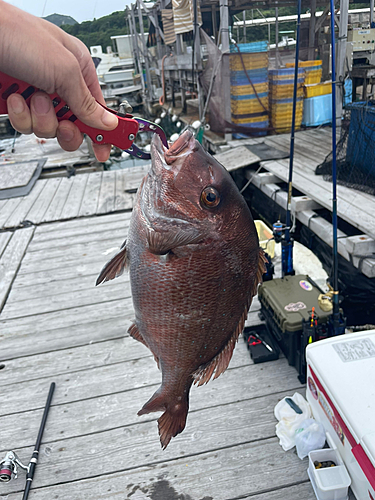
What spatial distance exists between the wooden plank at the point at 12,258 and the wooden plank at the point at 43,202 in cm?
42

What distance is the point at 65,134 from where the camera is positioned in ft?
3.74

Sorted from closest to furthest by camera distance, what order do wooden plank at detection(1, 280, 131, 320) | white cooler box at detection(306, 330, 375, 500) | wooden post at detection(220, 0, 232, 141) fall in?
white cooler box at detection(306, 330, 375, 500)
wooden plank at detection(1, 280, 131, 320)
wooden post at detection(220, 0, 232, 141)

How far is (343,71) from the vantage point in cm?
642

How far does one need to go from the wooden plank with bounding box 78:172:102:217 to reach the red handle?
190 inches

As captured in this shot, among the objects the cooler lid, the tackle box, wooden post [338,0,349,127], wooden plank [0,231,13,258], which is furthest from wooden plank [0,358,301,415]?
wooden post [338,0,349,127]

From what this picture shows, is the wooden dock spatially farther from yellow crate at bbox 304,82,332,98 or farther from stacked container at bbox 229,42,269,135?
yellow crate at bbox 304,82,332,98

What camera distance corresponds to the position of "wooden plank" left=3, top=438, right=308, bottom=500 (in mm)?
2068

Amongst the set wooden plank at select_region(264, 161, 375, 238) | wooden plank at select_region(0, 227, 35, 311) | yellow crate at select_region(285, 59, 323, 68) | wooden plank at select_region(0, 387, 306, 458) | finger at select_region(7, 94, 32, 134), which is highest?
yellow crate at select_region(285, 59, 323, 68)

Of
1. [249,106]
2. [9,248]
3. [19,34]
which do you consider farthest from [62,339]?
[249,106]

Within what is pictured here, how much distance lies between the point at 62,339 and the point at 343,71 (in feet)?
20.3

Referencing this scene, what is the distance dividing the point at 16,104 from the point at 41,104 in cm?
6

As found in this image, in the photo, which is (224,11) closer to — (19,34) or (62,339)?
(62,339)

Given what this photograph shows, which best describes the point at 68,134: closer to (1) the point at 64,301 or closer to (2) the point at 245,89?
(1) the point at 64,301

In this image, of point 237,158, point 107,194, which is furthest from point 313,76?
point 107,194
